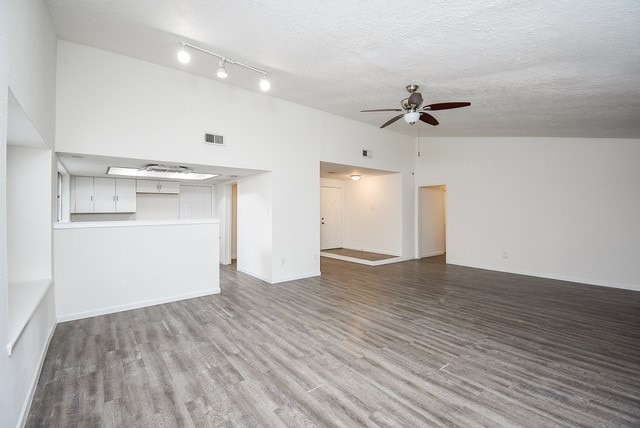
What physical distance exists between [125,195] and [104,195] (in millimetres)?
369

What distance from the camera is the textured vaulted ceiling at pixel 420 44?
93.8 inches

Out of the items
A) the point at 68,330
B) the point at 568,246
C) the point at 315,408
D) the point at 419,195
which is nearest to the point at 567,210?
the point at 568,246

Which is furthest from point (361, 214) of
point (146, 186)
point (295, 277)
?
point (146, 186)

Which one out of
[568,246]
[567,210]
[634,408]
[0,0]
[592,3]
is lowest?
[634,408]

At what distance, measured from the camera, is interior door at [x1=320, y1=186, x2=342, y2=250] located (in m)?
9.72

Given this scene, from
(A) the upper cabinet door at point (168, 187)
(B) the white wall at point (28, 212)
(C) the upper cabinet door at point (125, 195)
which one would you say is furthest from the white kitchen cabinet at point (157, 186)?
(B) the white wall at point (28, 212)

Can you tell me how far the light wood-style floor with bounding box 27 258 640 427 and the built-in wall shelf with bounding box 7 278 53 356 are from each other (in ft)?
2.05

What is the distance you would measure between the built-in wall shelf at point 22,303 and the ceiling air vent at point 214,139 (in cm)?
264

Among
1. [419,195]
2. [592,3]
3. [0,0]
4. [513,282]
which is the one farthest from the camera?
[419,195]

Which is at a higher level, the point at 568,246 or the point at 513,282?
the point at 568,246

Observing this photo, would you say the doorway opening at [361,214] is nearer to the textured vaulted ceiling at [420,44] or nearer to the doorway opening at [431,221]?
the doorway opening at [431,221]

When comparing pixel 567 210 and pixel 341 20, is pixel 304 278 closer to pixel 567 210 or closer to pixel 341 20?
pixel 341 20

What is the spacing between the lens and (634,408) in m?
2.10

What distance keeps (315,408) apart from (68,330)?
317 centimetres
